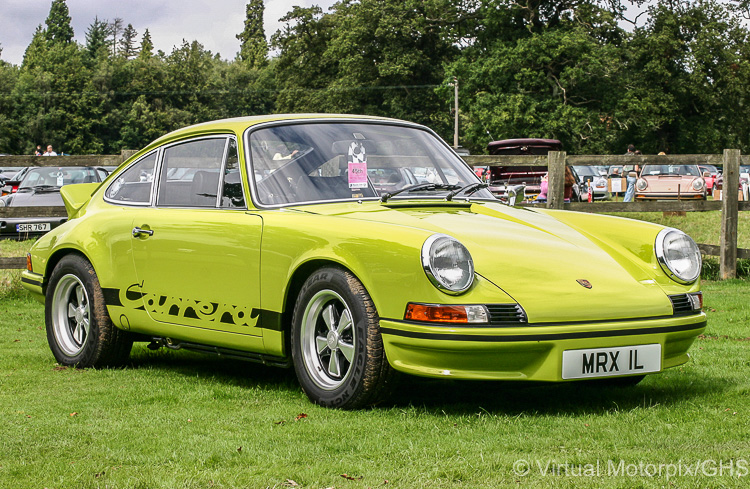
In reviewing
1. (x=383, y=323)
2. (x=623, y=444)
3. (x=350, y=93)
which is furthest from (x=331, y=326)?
(x=350, y=93)

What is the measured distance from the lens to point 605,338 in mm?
4277

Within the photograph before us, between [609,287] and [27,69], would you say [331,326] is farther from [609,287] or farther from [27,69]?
[27,69]

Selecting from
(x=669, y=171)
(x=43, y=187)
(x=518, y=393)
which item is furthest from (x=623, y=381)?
(x=669, y=171)

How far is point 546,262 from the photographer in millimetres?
4465

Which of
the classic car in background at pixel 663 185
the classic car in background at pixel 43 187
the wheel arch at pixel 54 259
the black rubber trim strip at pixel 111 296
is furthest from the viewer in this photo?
the classic car in background at pixel 663 185

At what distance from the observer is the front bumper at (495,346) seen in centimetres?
414

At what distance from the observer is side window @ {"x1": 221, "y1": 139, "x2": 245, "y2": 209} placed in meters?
5.39

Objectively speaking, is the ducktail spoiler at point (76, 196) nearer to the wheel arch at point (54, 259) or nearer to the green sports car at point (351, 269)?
the green sports car at point (351, 269)

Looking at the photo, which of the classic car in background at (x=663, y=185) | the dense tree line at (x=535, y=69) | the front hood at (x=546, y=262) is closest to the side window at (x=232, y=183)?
the front hood at (x=546, y=262)

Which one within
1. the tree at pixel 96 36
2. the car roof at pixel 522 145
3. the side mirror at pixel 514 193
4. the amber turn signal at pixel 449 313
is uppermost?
the tree at pixel 96 36

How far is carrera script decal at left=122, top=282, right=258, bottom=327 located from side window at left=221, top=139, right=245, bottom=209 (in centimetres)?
61

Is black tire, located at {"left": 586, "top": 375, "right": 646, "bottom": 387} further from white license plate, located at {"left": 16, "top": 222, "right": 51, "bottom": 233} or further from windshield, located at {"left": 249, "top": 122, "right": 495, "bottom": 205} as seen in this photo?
white license plate, located at {"left": 16, "top": 222, "right": 51, "bottom": 233}

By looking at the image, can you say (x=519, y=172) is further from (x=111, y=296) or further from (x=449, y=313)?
(x=449, y=313)

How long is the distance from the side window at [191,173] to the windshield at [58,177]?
43.1 feet
